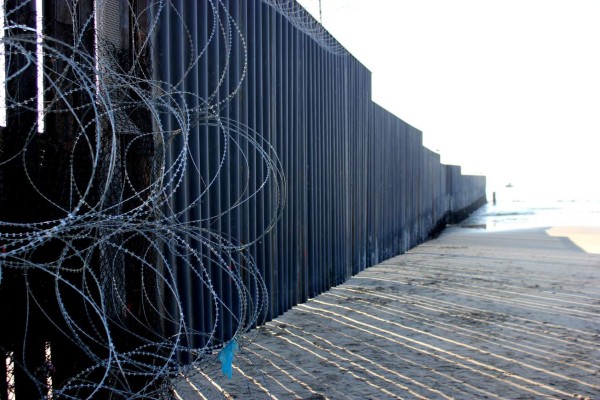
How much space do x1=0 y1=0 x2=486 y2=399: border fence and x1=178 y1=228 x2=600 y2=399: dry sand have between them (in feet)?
1.28

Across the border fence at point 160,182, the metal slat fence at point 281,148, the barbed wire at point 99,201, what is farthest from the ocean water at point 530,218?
the barbed wire at point 99,201

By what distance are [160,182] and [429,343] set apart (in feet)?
9.25

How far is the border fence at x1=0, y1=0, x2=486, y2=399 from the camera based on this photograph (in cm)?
282

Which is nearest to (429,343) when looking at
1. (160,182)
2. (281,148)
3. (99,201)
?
(281,148)

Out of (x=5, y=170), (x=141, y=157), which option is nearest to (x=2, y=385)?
(x=5, y=170)

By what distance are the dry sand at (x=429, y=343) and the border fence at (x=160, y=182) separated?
1.28 ft

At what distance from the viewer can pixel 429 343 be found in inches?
184

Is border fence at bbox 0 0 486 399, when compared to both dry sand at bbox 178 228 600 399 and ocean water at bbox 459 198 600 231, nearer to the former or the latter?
dry sand at bbox 178 228 600 399

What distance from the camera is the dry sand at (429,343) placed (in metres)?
3.62

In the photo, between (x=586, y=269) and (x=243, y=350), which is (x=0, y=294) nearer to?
(x=243, y=350)

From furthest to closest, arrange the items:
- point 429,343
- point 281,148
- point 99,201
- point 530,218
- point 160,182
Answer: point 530,218
point 281,148
point 429,343
point 160,182
point 99,201

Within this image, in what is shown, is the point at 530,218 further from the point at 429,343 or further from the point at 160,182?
the point at 160,182

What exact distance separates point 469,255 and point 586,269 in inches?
96.4

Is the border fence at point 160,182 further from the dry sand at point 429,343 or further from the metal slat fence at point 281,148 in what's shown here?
the dry sand at point 429,343
